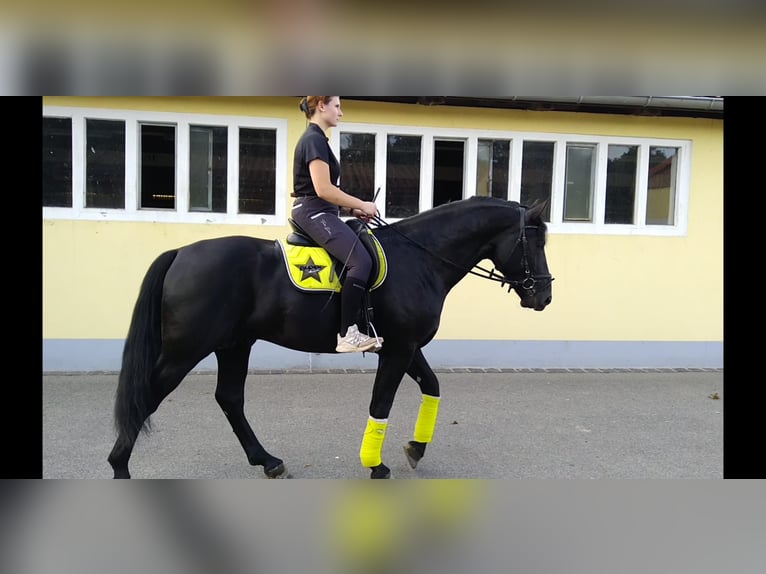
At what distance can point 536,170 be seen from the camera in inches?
273

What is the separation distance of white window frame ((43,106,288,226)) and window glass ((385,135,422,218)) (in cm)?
135

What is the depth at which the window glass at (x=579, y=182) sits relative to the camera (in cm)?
702

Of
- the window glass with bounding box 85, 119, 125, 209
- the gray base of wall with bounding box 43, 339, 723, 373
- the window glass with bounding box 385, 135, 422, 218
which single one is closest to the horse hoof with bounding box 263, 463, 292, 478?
the gray base of wall with bounding box 43, 339, 723, 373

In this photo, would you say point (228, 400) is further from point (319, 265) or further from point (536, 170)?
point (536, 170)

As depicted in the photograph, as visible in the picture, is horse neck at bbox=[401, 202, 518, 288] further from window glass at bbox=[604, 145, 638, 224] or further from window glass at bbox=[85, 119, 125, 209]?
window glass at bbox=[85, 119, 125, 209]

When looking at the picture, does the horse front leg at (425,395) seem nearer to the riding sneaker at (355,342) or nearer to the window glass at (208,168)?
the riding sneaker at (355,342)

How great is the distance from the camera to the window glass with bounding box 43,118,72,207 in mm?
6117

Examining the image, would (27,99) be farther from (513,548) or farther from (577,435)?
(577,435)

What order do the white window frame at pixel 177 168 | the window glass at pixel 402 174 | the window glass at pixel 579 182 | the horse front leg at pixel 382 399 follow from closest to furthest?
the horse front leg at pixel 382 399, the white window frame at pixel 177 168, the window glass at pixel 402 174, the window glass at pixel 579 182

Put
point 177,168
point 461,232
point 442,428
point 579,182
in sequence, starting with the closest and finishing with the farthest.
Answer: point 461,232, point 442,428, point 177,168, point 579,182

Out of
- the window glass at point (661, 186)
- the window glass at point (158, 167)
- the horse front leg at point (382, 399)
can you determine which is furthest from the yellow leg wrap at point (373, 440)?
the window glass at point (661, 186)

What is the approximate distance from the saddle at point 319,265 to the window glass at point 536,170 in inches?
165

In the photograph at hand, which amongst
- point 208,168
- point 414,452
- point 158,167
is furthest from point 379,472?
point 158,167

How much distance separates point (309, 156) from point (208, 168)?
3.75 metres
